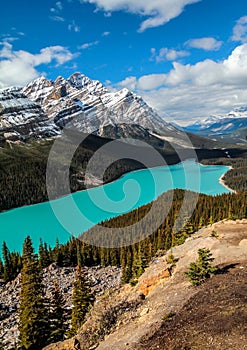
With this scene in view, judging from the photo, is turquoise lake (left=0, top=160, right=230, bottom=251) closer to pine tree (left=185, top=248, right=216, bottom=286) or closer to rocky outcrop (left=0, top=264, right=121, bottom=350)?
rocky outcrop (left=0, top=264, right=121, bottom=350)

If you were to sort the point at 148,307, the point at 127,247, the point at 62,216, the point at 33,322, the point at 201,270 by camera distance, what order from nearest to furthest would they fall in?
1. the point at 148,307
2. the point at 201,270
3. the point at 33,322
4. the point at 127,247
5. the point at 62,216

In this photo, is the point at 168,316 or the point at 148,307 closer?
the point at 168,316

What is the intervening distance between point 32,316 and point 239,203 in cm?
8794

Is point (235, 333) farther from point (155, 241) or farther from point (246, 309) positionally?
point (155, 241)

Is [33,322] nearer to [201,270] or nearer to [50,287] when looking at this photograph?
[201,270]

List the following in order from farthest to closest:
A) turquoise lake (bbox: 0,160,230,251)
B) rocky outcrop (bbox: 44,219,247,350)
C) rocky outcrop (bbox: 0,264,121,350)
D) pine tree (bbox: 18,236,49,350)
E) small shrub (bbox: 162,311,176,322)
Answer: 1. turquoise lake (bbox: 0,160,230,251)
2. rocky outcrop (bbox: 0,264,121,350)
3. pine tree (bbox: 18,236,49,350)
4. small shrub (bbox: 162,311,176,322)
5. rocky outcrop (bbox: 44,219,247,350)

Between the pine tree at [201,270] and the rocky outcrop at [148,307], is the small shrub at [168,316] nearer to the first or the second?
the rocky outcrop at [148,307]

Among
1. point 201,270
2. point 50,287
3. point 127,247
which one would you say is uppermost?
point 201,270

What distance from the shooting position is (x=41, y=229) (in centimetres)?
12812

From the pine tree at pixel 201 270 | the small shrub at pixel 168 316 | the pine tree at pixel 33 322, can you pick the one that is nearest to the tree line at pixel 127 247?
the pine tree at pixel 33 322

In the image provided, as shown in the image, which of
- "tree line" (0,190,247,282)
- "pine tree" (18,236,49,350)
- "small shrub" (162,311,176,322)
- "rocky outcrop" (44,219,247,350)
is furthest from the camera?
"tree line" (0,190,247,282)

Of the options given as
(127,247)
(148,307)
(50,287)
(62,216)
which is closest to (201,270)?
(148,307)

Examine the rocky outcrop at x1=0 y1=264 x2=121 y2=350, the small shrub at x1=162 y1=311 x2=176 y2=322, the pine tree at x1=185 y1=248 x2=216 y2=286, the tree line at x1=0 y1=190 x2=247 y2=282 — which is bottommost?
the rocky outcrop at x1=0 y1=264 x2=121 y2=350

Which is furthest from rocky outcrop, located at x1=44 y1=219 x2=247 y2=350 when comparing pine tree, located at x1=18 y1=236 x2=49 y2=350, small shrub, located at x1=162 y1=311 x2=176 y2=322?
pine tree, located at x1=18 y1=236 x2=49 y2=350
